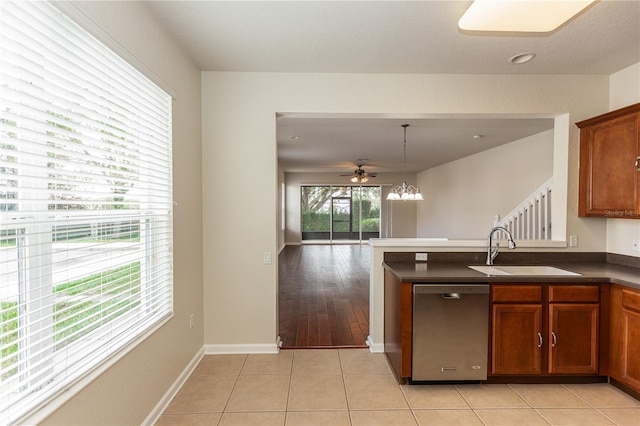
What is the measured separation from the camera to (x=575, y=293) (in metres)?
2.39

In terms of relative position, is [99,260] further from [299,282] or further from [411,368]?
[299,282]

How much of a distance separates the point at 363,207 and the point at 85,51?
10028mm

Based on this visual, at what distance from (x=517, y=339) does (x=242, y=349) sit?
2384mm

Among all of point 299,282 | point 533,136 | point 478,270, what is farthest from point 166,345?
point 533,136

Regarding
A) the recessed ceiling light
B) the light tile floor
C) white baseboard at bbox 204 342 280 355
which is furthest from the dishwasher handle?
the recessed ceiling light

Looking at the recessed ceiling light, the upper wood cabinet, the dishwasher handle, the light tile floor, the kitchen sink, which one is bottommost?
the light tile floor

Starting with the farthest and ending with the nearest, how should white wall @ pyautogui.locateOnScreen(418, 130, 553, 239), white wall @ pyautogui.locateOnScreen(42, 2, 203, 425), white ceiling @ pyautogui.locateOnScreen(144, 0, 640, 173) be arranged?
white wall @ pyautogui.locateOnScreen(418, 130, 553, 239)
white ceiling @ pyautogui.locateOnScreen(144, 0, 640, 173)
white wall @ pyautogui.locateOnScreen(42, 2, 203, 425)

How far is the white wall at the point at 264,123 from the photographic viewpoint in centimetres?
290

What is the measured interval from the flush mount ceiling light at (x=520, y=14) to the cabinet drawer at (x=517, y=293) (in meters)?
1.76

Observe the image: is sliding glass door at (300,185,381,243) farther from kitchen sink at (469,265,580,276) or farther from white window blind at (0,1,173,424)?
white window blind at (0,1,173,424)

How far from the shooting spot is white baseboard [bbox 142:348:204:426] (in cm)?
200

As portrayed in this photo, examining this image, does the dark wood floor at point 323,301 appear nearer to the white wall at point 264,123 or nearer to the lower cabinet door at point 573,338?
the white wall at point 264,123

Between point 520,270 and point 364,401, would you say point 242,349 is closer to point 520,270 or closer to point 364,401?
point 364,401

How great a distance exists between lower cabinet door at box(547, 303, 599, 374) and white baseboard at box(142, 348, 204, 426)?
2908mm
